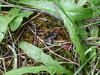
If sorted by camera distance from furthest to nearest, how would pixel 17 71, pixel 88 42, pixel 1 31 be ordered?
pixel 1 31, pixel 88 42, pixel 17 71

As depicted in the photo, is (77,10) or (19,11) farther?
(19,11)

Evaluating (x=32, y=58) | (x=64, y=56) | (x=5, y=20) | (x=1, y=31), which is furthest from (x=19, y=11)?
(x=64, y=56)

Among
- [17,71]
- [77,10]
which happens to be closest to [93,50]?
[77,10]

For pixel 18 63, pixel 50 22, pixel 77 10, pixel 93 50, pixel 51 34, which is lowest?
pixel 18 63

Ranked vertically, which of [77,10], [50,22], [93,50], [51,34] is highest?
[77,10]

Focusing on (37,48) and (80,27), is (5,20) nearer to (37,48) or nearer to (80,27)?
(37,48)

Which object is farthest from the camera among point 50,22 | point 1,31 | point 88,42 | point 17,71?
point 50,22

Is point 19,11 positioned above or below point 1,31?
above

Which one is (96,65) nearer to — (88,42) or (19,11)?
(88,42)

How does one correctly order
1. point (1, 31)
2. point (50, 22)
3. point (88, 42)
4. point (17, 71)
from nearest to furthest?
1. point (17, 71)
2. point (88, 42)
3. point (1, 31)
4. point (50, 22)
